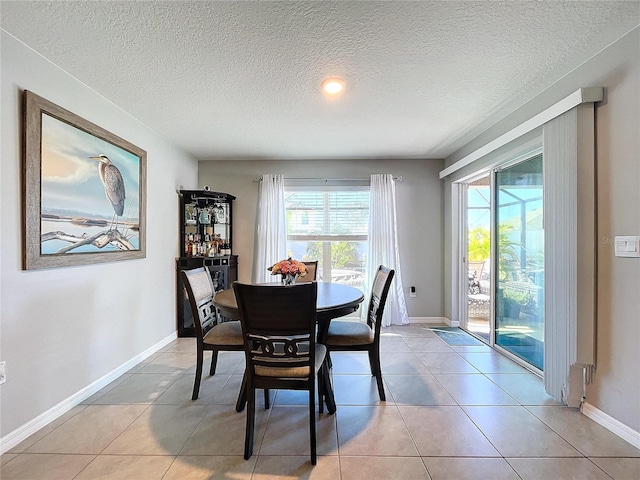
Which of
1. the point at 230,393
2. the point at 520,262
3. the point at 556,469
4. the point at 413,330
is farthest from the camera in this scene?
the point at 413,330

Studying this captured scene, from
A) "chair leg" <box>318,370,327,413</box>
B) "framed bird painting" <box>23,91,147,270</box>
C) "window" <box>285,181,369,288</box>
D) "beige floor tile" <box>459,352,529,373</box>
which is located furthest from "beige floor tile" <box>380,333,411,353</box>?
"framed bird painting" <box>23,91,147,270</box>

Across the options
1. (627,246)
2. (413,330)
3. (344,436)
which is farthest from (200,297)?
(627,246)

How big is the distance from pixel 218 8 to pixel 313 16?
474 mm

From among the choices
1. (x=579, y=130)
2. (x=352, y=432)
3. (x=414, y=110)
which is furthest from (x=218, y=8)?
(x=352, y=432)

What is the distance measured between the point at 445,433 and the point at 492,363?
1341mm

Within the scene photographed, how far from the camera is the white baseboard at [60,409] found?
5.44 ft

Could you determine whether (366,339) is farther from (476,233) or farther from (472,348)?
(476,233)

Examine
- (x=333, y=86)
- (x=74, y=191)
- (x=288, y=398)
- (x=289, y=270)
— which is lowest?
(x=288, y=398)

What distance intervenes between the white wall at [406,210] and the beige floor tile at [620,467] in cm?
262

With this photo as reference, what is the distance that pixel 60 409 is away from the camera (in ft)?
6.45

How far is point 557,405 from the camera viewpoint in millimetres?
2072

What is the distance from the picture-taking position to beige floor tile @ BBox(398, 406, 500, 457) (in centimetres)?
164

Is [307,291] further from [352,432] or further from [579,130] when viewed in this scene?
[579,130]

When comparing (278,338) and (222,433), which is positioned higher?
(278,338)
